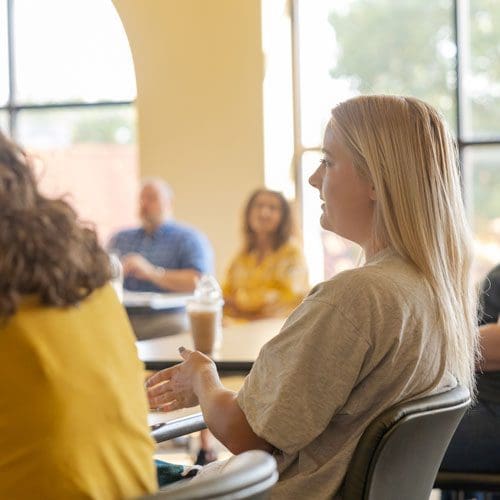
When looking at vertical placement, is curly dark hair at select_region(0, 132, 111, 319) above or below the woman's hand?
above

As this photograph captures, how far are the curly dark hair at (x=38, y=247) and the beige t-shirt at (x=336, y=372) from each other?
1.37 feet

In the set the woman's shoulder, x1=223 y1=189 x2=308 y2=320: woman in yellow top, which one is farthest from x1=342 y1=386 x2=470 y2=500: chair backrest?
x1=223 y1=189 x2=308 y2=320: woman in yellow top

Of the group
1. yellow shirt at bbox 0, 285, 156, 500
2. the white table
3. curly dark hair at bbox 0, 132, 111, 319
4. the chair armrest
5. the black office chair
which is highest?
curly dark hair at bbox 0, 132, 111, 319

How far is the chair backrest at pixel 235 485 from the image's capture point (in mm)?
1184

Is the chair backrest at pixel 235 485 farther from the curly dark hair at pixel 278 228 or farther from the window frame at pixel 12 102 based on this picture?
the window frame at pixel 12 102

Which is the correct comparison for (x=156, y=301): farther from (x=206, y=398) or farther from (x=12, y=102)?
(x=12, y=102)

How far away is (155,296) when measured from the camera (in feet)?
16.0

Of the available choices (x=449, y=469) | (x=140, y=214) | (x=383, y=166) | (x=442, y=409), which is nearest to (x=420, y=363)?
(x=442, y=409)

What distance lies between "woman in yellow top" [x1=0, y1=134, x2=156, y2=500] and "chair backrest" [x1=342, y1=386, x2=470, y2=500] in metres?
0.38

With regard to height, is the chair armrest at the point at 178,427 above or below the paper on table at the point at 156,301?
above

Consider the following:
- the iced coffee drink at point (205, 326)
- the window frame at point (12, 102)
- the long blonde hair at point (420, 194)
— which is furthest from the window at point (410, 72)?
the long blonde hair at point (420, 194)

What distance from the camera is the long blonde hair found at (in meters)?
1.75

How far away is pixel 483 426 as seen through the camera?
249cm

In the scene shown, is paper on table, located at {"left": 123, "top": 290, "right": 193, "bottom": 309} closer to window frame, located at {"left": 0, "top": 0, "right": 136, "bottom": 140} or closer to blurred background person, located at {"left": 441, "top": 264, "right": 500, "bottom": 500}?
blurred background person, located at {"left": 441, "top": 264, "right": 500, "bottom": 500}
